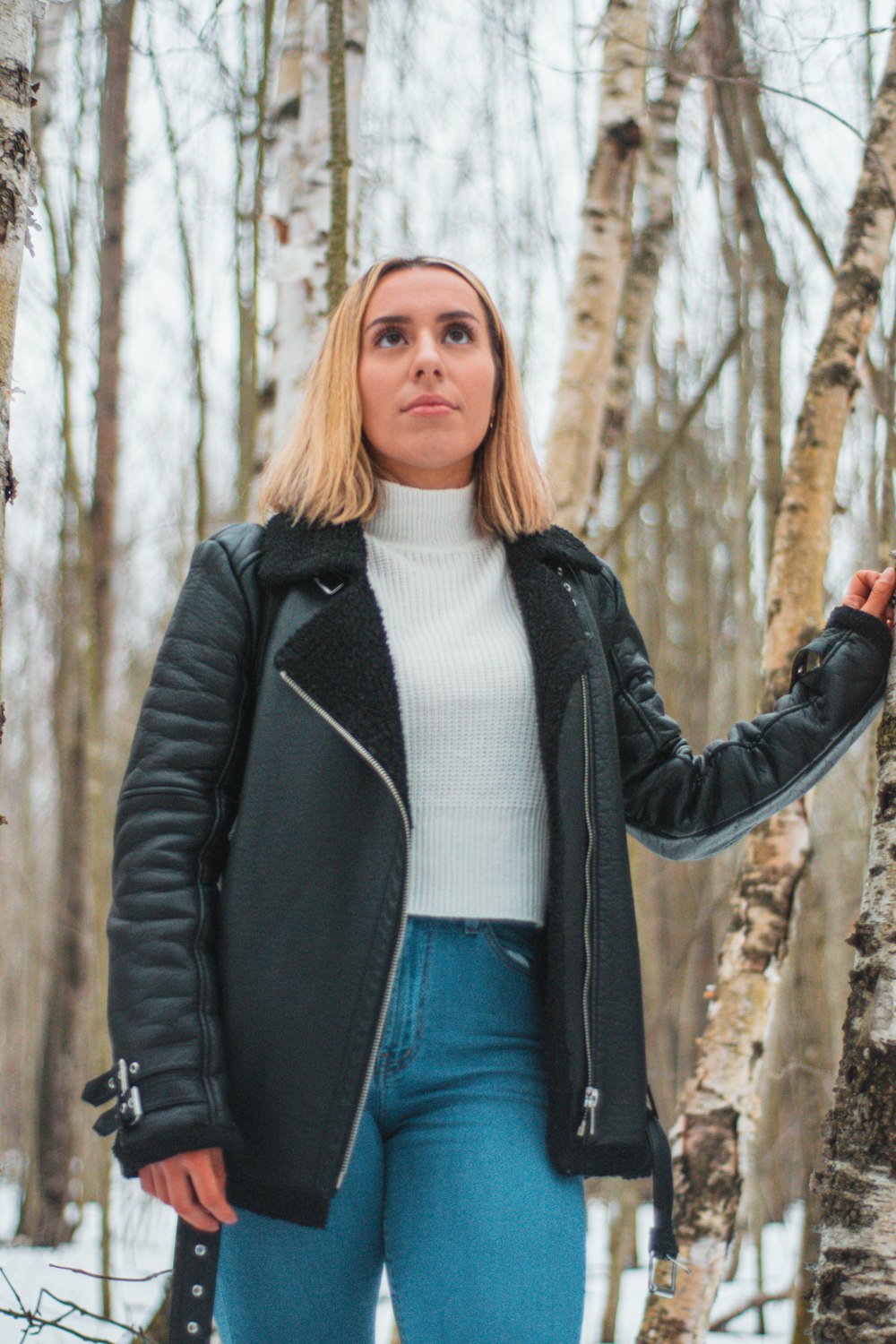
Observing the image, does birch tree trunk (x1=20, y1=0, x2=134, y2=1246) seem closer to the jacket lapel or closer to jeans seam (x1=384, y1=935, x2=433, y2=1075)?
the jacket lapel

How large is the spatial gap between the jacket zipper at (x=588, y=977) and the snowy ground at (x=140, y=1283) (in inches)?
127

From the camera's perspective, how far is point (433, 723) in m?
1.78

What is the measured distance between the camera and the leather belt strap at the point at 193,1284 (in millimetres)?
1597

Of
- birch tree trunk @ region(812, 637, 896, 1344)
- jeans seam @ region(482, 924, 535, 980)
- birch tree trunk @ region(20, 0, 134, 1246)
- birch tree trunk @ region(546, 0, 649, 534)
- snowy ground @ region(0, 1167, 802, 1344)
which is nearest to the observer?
birch tree trunk @ region(812, 637, 896, 1344)

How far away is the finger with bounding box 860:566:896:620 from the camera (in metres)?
1.88

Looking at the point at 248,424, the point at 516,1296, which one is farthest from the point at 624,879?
the point at 248,424

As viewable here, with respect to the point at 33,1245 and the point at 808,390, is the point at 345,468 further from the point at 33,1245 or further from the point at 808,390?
the point at 33,1245

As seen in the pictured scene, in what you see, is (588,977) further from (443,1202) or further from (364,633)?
(364,633)

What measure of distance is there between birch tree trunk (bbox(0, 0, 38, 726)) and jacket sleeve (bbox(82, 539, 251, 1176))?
232 mm

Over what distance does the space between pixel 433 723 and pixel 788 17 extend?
2.68 m

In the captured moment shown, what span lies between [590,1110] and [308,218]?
2.85 meters

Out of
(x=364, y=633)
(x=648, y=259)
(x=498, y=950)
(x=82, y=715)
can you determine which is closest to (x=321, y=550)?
(x=364, y=633)

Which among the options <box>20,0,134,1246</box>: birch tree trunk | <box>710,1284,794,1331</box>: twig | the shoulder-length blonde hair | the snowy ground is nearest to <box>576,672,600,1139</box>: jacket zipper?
the shoulder-length blonde hair

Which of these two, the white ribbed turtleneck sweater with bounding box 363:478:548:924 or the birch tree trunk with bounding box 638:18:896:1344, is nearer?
the white ribbed turtleneck sweater with bounding box 363:478:548:924
